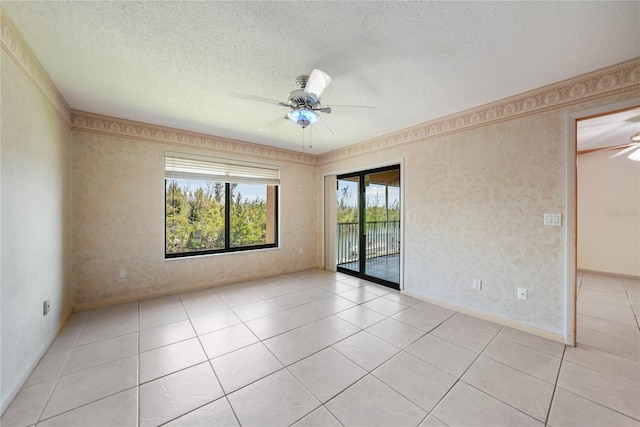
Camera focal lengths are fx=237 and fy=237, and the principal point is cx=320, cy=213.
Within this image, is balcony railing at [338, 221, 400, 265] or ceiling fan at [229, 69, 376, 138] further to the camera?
balcony railing at [338, 221, 400, 265]

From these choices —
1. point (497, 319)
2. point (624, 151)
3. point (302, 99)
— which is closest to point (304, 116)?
point (302, 99)

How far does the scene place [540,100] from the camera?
2402mm

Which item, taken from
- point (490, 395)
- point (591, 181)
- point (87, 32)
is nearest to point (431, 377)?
point (490, 395)

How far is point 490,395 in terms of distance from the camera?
164cm

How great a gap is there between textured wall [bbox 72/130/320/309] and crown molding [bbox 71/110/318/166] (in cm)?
8

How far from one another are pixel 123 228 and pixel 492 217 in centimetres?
468

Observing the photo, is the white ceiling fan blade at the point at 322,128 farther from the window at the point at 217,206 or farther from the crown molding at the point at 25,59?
the crown molding at the point at 25,59

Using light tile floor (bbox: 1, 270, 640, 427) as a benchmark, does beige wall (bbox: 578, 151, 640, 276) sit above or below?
above

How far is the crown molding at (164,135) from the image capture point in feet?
9.78

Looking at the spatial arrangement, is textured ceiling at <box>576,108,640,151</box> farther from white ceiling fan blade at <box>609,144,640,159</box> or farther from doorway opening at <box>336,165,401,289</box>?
doorway opening at <box>336,165,401,289</box>

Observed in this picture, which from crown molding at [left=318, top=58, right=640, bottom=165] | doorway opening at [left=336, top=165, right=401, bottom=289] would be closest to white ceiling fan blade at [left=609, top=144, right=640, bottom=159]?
crown molding at [left=318, top=58, right=640, bottom=165]

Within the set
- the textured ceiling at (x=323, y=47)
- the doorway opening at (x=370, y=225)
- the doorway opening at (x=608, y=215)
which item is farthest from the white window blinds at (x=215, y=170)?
the doorway opening at (x=608, y=215)

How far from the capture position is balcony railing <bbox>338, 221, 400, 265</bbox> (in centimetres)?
411

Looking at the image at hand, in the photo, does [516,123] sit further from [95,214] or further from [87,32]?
[95,214]
